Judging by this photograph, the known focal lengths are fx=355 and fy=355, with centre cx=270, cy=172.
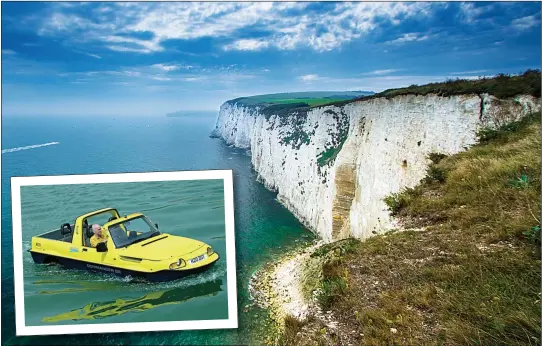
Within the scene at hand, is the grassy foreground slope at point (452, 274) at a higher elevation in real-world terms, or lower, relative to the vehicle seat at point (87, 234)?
lower

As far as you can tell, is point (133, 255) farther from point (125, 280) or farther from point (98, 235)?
point (98, 235)

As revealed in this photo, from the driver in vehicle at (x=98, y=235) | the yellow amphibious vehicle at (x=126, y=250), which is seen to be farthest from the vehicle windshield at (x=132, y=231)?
the driver in vehicle at (x=98, y=235)

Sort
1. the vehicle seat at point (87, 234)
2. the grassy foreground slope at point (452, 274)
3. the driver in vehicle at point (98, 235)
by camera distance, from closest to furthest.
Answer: the grassy foreground slope at point (452, 274) < the driver in vehicle at point (98, 235) < the vehicle seat at point (87, 234)

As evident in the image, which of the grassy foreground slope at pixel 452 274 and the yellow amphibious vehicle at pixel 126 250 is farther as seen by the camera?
the yellow amphibious vehicle at pixel 126 250

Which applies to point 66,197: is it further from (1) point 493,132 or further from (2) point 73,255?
(1) point 493,132

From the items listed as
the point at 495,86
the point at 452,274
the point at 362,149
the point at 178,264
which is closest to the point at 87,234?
the point at 178,264

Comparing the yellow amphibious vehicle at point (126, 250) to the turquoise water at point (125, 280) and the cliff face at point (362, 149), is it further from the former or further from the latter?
the cliff face at point (362, 149)

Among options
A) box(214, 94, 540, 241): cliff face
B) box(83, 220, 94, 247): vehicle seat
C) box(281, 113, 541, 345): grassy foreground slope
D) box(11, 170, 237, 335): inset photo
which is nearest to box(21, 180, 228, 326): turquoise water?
box(11, 170, 237, 335): inset photo
